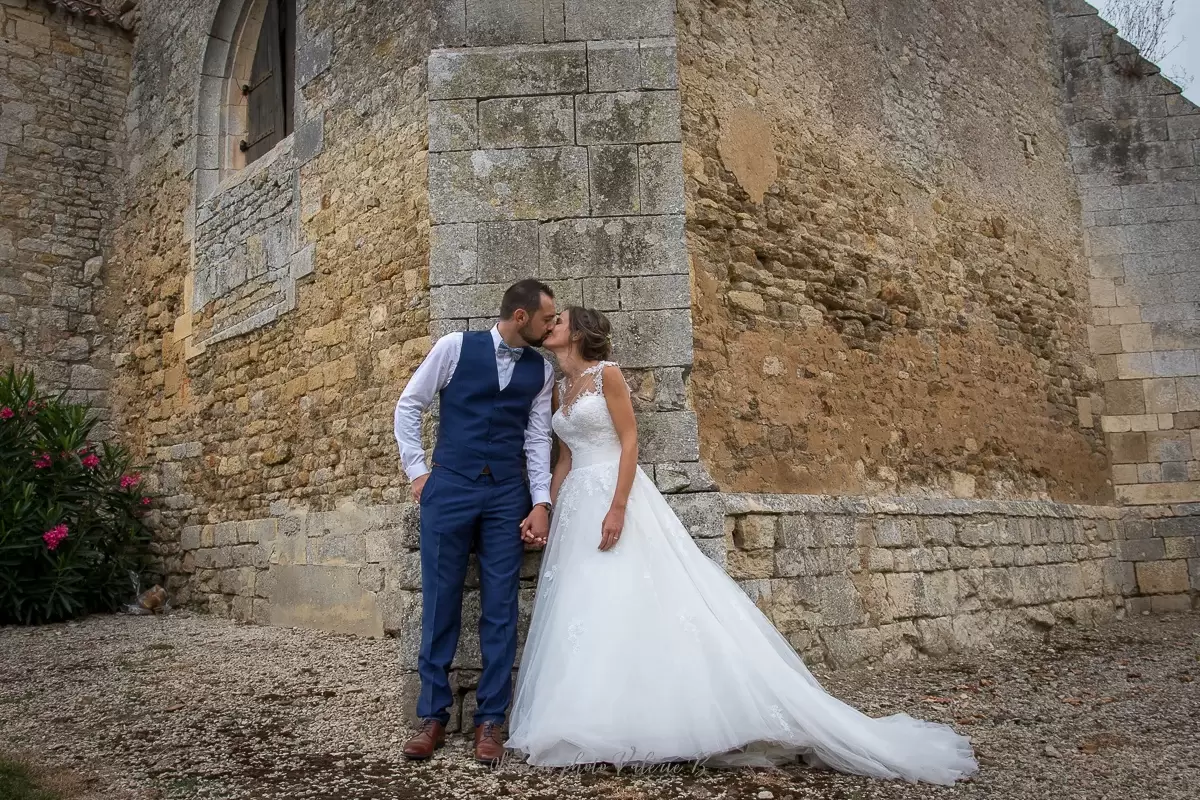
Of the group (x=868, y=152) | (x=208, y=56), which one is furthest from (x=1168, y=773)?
(x=208, y=56)

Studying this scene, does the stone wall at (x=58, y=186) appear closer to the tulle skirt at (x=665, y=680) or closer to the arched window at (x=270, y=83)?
the arched window at (x=270, y=83)

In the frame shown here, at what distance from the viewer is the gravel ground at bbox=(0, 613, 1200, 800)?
3094 millimetres

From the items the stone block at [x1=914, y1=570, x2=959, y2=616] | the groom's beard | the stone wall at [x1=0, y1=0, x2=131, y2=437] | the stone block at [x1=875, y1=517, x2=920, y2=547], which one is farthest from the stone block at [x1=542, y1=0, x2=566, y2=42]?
the stone wall at [x1=0, y1=0, x2=131, y2=437]

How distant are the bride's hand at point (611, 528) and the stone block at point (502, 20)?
2.04 meters

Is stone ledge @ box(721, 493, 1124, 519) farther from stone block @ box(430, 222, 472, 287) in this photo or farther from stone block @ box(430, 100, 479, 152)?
stone block @ box(430, 100, 479, 152)

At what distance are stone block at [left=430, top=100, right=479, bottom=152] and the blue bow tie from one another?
96cm

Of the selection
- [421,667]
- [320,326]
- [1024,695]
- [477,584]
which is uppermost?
[320,326]

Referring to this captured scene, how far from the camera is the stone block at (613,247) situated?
3.99 meters

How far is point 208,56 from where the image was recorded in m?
8.92

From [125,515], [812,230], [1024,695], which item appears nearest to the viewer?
[1024,695]

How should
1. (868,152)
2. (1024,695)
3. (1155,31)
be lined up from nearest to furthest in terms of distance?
(1024,695) → (868,152) → (1155,31)

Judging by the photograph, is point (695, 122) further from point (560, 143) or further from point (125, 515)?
point (125, 515)

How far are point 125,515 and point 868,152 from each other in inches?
265

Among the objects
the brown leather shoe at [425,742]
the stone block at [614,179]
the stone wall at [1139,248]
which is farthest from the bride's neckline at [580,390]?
the stone wall at [1139,248]
